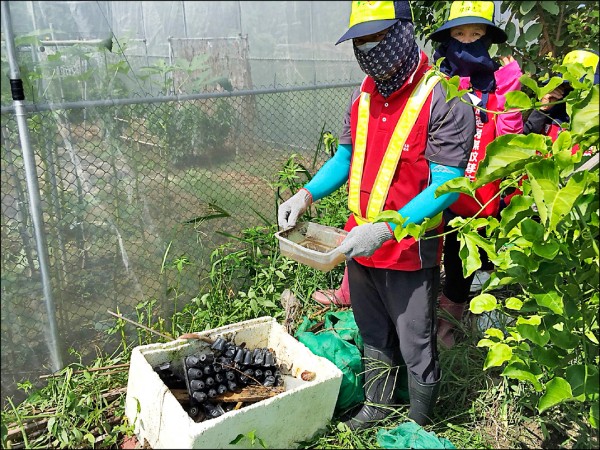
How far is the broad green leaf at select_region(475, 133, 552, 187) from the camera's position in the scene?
4.76 ft

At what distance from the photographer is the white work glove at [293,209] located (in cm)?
245

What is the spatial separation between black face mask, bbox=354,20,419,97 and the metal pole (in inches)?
55.5

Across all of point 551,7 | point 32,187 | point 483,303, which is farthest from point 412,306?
point 551,7

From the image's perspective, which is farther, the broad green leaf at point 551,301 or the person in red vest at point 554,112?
the person in red vest at point 554,112

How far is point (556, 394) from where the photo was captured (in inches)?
63.5

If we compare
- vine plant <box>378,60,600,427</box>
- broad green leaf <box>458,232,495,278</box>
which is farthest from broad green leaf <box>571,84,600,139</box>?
broad green leaf <box>458,232,495,278</box>

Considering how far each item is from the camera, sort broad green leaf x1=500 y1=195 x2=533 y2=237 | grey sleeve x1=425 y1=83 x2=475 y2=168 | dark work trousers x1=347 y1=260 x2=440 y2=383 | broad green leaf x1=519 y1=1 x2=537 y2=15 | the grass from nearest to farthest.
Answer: broad green leaf x1=500 y1=195 x2=533 y2=237, grey sleeve x1=425 y1=83 x2=475 y2=168, dark work trousers x1=347 y1=260 x2=440 y2=383, the grass, broad green leaf x1=519 y1=1 x2=537 y2=15

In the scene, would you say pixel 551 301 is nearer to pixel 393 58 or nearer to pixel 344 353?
pixel 393 58

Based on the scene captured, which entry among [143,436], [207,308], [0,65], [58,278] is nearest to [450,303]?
[207,308]

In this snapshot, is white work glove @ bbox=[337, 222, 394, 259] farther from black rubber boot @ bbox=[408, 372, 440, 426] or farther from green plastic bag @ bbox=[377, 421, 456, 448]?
green plastic bag @ bbox=[377, 421, 456, 448]

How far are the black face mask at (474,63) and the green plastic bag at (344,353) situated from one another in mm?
1388

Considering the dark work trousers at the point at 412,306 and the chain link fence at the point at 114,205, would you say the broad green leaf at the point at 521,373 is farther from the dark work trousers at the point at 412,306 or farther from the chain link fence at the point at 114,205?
the chain link fence at the point at 114,205

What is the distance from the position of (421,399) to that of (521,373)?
64 cm

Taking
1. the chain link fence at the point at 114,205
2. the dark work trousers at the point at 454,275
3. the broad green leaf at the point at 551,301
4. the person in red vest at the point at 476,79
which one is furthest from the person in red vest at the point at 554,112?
the chain link fence at the point at 114,205
